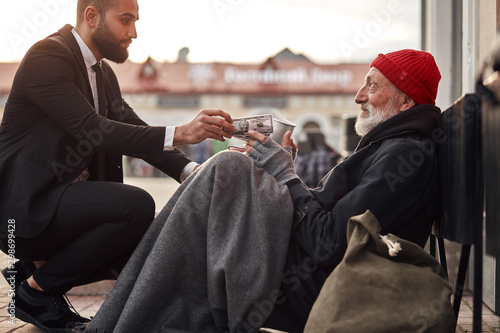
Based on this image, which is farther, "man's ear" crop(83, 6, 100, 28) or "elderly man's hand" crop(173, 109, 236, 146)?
"man's ear" crop(83, 6, 100, 28)

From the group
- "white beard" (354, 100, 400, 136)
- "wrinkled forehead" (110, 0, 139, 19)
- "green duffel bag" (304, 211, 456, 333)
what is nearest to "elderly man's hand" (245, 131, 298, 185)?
"white beard" (354, 100, 400, 136)

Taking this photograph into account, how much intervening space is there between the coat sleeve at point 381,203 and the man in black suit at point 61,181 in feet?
2.09

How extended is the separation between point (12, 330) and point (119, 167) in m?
0.98

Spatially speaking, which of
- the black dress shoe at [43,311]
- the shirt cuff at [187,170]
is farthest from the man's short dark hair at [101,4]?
the black dress shoe at [43,311]

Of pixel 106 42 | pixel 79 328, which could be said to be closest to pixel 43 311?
pixel 79 328

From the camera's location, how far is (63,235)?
8.68ft

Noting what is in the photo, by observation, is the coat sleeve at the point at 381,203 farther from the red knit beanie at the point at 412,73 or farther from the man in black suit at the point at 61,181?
the man in black suit at the point at 61,181

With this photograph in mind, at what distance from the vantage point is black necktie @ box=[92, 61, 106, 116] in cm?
299

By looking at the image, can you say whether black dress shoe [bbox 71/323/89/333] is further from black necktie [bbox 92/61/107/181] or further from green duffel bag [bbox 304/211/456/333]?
green duffel bag [bbox 304/211/456/333]

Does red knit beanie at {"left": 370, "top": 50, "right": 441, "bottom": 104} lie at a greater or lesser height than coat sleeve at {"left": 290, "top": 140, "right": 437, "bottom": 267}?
greater

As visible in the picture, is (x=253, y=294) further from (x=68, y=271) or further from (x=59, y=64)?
(x=59, y=64)

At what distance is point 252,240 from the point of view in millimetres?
2219

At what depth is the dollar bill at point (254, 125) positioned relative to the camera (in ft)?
8.29

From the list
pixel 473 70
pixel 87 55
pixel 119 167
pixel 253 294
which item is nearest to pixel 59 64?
pixel 87 55
